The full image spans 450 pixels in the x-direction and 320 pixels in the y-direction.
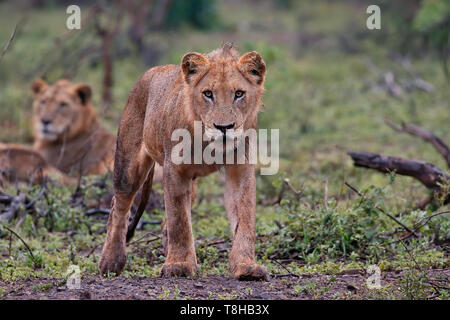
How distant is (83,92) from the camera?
9.86 m

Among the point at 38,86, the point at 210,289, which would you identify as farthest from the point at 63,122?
the point at 210,289

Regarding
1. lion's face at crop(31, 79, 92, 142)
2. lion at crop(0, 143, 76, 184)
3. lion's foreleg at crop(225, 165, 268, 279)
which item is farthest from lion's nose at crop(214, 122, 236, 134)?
lion's face at crop(31, 79, 92, 142)

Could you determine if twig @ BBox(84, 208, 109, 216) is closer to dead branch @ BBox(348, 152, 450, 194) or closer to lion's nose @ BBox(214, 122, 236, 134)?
dead branch @ BBox(348, 152, 450, 194)

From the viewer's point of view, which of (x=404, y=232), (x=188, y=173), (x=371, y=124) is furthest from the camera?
(x=371, y=124)

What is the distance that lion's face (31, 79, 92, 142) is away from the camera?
Answer: 384 inches

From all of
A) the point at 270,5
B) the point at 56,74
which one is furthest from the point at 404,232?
the point at 270,5

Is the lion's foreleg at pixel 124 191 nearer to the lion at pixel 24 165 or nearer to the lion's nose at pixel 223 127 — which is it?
the lion's nose at pixel 223 127

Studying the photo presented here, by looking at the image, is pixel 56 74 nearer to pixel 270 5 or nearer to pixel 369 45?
pixel 369 45

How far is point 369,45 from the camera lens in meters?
18.9

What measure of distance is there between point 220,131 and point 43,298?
4.22ft

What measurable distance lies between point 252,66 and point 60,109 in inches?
216

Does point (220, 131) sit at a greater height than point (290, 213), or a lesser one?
greater

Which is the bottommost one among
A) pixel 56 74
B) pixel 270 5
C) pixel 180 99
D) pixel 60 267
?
pixel 60 267

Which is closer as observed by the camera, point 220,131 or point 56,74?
point 220,131
